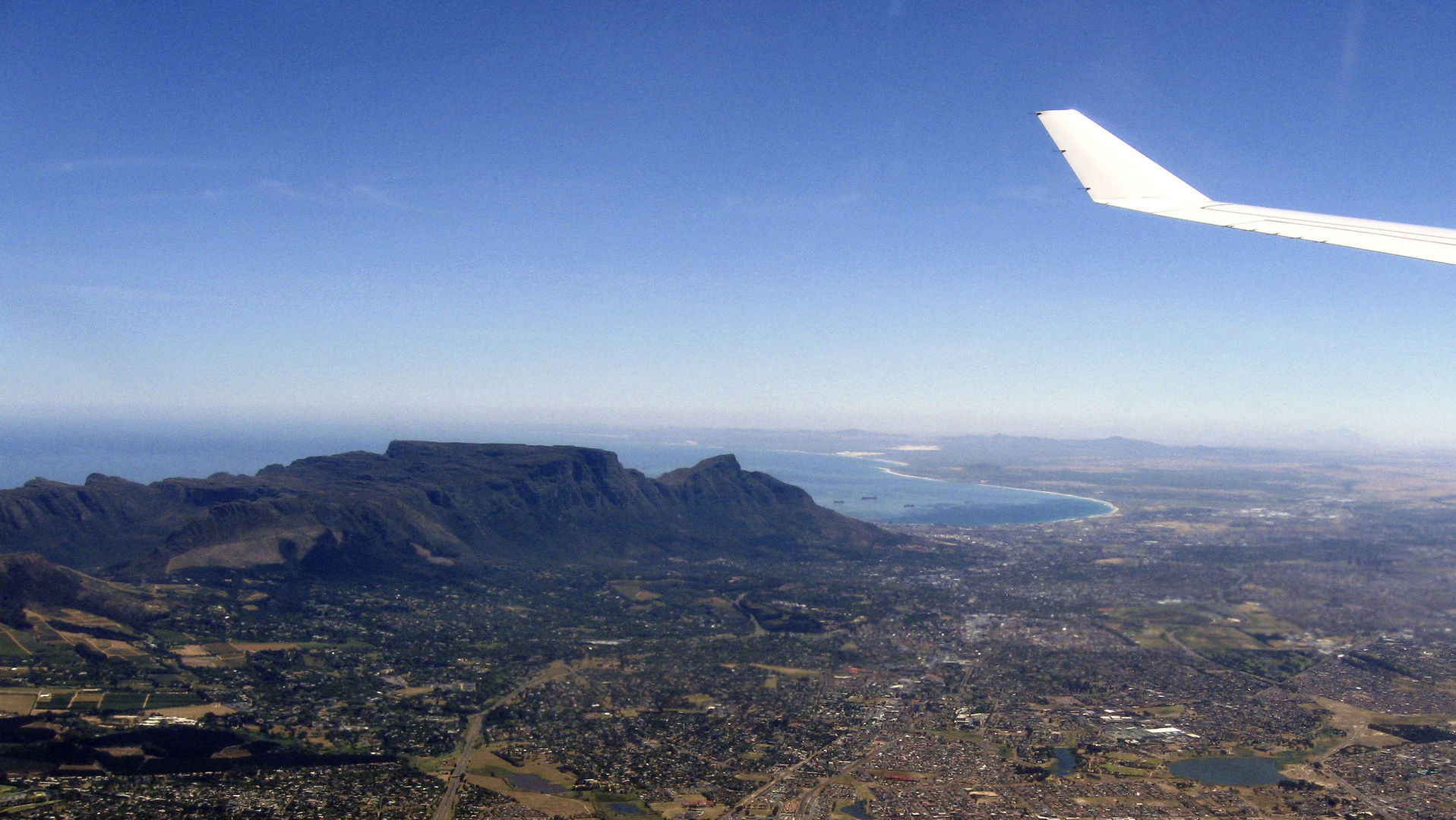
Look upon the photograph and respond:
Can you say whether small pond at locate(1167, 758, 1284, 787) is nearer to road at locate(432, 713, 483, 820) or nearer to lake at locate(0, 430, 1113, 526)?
road at locate(432, 713, 483, 820)

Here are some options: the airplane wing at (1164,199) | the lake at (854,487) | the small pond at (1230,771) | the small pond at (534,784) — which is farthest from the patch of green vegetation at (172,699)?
the lake at (854,487)

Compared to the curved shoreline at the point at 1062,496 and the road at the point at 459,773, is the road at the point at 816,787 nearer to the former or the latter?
the road at the point at 459,773

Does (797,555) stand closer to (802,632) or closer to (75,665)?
(802,632)

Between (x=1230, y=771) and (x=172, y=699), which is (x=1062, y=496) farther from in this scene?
(x=172, y=699)

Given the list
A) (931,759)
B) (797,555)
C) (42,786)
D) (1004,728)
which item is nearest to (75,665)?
(42,786)

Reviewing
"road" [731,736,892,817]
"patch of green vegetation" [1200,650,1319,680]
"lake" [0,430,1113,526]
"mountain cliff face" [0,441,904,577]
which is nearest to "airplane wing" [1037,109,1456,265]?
"road" [731,736,892,817]

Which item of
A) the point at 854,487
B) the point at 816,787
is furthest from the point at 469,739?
the point at 854,487
